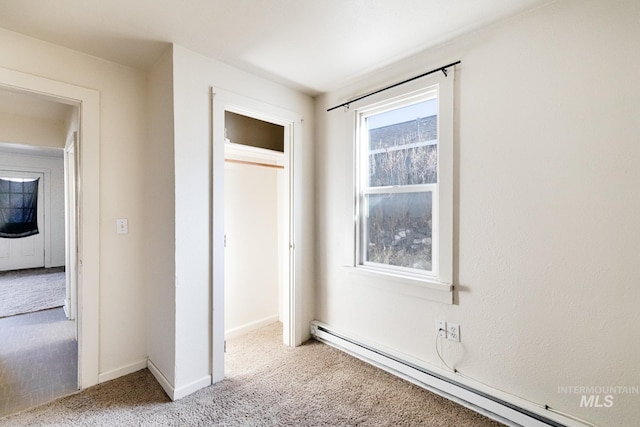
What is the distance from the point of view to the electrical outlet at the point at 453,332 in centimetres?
196

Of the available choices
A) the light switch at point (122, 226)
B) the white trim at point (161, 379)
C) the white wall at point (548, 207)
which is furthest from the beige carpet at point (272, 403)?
the light switch at point (122, 226)

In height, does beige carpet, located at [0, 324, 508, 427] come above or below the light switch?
below

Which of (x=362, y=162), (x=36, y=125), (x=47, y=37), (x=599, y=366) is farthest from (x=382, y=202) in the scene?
(x=36, y=125)

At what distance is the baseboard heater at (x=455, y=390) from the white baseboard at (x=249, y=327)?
894 millimetres

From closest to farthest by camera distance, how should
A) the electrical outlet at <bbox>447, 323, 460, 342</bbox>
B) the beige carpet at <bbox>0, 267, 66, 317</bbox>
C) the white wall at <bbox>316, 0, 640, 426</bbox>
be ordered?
the white wall at <bbox>316, 0, 640, 426</bbox>
the electrical outlet at <bbox>447, 323, 460, 342</bbox>
the beige carpet at <bbox>0, 267, 66, 317</bbox>

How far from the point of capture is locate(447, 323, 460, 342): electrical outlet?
196 centimetres

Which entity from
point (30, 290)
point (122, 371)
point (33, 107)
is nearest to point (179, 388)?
point (122, 371)

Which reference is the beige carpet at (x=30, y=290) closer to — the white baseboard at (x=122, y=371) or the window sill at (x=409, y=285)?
the white baseboard at (x=122, y=371)

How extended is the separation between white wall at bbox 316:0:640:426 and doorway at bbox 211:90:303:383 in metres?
1.12

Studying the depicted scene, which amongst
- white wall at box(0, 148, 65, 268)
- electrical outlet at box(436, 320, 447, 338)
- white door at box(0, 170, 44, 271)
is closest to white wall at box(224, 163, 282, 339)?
electrical outlet at box(436, 320, 447, 338)

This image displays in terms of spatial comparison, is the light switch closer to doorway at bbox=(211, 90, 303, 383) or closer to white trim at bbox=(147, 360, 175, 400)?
doorway at bbox=(211, 90, 303, 383)

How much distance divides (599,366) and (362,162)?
1943 millimetres

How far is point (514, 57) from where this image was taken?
174 centimetres

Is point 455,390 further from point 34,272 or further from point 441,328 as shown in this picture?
point 34,272
